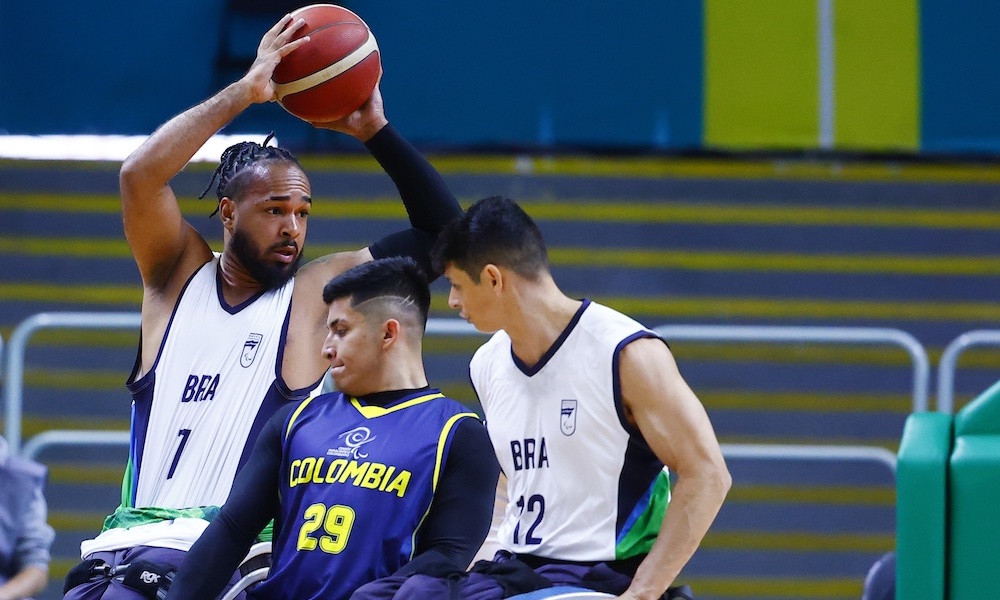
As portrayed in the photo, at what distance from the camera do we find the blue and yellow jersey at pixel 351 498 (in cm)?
299

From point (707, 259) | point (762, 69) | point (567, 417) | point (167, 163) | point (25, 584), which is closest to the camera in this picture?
point (567, 417)

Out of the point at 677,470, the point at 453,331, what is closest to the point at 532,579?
the point at 677,470

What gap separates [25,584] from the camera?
4.13 metres

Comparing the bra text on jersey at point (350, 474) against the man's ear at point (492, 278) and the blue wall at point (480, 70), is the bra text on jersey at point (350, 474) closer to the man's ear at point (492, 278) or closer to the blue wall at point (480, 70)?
the man's ear at point (492, 278)

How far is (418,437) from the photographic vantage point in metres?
3.08

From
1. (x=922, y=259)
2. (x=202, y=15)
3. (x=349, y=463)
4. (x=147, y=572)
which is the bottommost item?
(x=147, y=572)

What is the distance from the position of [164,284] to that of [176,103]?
349cm

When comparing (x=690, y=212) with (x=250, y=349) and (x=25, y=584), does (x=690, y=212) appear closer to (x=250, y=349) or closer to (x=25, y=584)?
(x=250, y=349)

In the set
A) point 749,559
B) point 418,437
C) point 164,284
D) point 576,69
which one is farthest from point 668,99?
point 418,437

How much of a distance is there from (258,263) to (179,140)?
41 cm

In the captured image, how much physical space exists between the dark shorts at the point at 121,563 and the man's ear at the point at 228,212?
95 cm

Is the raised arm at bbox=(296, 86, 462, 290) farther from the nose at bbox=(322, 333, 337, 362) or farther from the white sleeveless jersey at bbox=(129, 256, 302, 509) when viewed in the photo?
the nose at bbox=(322, 333, 337, 362)

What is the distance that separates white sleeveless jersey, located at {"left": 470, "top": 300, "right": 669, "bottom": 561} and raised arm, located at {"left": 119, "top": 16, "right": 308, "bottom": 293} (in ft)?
3.51

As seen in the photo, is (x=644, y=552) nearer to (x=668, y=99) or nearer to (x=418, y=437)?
(x=418, y=437)
